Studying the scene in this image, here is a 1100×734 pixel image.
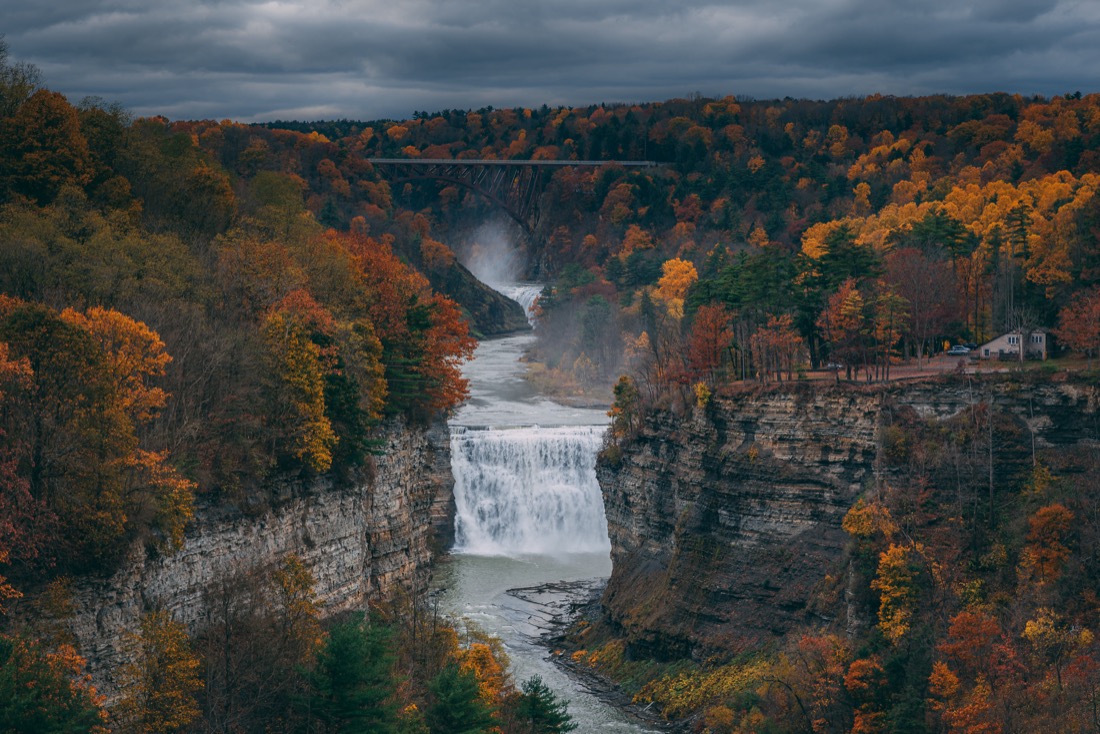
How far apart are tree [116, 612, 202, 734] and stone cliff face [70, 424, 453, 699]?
0.49 m

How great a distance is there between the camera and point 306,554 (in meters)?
62.7

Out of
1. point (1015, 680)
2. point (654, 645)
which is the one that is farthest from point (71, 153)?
point (1015, 680)

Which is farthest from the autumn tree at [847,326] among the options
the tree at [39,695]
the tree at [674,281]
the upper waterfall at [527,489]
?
the tree at [674,281]

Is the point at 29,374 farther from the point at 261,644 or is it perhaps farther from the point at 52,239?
the point at 52,239

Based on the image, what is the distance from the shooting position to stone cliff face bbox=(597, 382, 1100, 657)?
73.6 metres

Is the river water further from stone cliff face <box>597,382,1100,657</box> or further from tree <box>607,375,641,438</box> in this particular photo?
stone cliff face <box>597,382,1100,657</box>

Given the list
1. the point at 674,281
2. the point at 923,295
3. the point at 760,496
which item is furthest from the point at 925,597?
the point at 674,281

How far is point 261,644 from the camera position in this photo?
55.0 meters

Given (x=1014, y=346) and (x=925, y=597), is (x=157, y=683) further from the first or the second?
(x=1014, y=346)

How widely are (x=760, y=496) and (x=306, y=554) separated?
2421 cm

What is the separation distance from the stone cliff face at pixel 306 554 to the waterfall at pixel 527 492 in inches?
737

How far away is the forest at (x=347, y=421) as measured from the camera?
5088 cm

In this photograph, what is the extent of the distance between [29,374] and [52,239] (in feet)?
55.5

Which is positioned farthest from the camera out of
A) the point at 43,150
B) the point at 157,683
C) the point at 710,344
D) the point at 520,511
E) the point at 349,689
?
the point at 520,511
